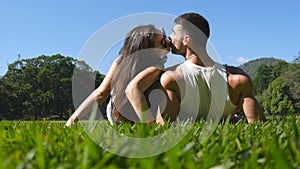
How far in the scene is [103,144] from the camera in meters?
1.06

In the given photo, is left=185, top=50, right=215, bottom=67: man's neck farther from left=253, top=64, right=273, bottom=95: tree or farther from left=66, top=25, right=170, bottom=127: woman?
left=253, top=64, right=273, bottom=95: tree

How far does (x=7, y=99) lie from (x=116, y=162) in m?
59.0

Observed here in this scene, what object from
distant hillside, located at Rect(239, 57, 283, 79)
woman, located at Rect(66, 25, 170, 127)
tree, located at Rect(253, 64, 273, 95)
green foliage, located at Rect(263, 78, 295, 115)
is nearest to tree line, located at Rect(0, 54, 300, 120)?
green foliage, located at Rect(263, 78, 295, 115)

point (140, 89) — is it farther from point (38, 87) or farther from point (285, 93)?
point (285, 93)

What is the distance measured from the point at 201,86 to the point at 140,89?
0.57 m

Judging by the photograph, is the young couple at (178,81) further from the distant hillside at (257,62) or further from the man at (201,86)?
the distant hillside at (257,62)

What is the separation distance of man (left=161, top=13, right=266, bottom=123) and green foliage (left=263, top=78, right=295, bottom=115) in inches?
2582

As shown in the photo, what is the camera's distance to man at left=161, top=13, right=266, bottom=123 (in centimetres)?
302

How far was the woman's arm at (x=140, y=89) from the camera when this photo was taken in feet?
9.21

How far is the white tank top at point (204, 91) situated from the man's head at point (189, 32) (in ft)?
0.73

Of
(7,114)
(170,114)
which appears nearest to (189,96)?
(170,114)

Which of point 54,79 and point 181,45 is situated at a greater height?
point 181,45

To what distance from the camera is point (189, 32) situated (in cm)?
333

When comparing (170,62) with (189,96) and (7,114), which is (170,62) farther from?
(7,114)
